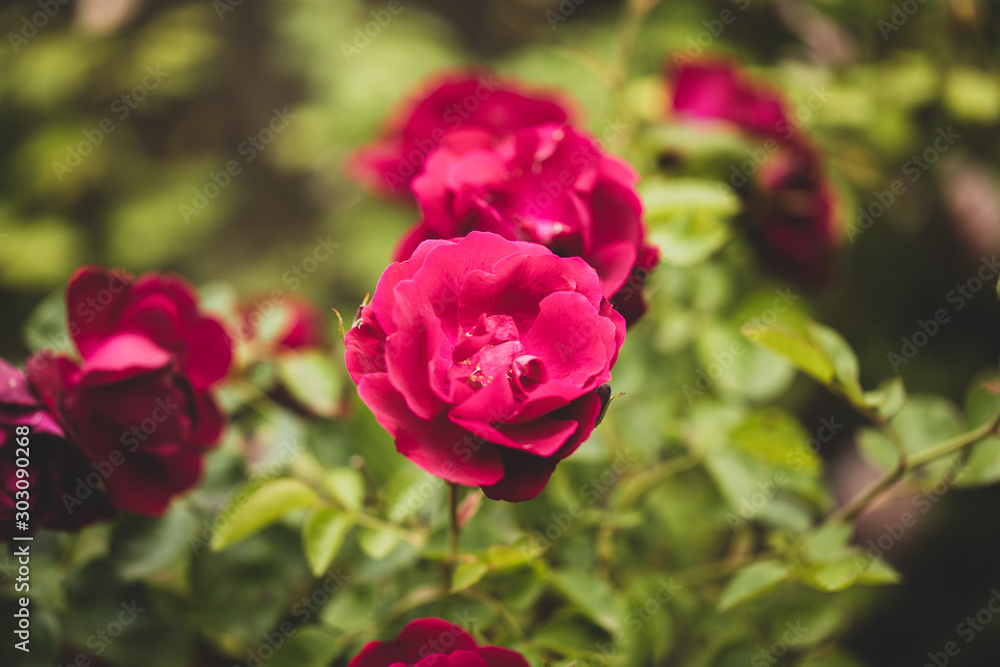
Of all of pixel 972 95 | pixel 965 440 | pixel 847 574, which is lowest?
pixel 847 574

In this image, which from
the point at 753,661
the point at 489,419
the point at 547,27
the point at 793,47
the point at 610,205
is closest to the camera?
the point at 489,419

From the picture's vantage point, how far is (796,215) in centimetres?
101

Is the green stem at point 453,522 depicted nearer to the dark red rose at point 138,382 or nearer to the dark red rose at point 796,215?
the dark red rose at point 138,382

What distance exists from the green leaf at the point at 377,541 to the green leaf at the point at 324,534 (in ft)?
0.07

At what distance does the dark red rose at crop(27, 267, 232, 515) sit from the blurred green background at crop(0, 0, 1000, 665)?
0.63 meters

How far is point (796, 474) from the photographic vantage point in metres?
0.85

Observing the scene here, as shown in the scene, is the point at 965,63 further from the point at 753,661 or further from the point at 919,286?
the point at 753,661

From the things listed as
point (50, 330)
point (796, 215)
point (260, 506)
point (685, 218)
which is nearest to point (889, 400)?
point (685, 218)

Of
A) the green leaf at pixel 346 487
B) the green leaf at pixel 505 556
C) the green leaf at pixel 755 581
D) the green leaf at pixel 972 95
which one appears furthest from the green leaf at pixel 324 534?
the green leaf at pixel 972 95

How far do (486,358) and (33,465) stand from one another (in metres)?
0.43

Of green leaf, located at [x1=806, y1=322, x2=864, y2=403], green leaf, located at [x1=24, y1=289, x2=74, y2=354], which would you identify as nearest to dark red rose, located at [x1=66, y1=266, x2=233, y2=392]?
green leaf, located at [x1=24, y1=289, x2=74, y2=354]

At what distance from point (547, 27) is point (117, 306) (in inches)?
66.1

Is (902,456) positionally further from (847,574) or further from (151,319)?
(151,319)

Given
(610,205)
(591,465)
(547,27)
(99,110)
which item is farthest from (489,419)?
(99,110)
